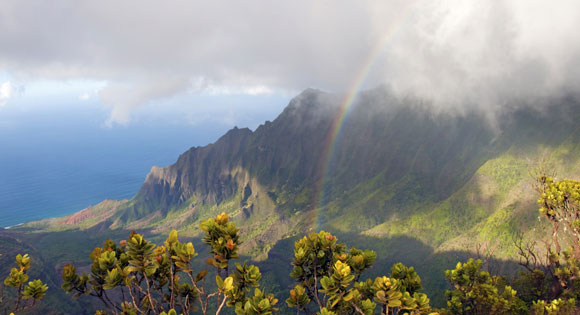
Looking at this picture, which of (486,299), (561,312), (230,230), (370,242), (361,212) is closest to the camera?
(230,230)

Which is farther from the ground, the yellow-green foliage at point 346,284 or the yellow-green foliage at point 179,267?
the yellow-green foliage at point 179,267

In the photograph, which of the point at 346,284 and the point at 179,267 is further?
the point at 179,267

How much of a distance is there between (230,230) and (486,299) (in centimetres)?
2210

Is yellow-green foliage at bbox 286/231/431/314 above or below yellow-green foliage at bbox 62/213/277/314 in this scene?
below

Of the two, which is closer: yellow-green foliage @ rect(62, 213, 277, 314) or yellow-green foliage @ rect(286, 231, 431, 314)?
yellow-green foliage @ rect(62, 213, 277, 314)

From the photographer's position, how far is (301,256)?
11414 mm

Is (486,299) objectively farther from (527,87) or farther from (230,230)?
(527,87)

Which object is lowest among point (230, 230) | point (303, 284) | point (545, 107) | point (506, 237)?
point (506, 237)

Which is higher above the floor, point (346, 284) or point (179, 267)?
point (179, 267)

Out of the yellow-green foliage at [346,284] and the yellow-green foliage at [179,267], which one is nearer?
the yellow-green foliage at [179,267]

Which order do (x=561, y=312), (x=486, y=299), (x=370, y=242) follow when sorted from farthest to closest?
(x=370, y=242) → (x=486, y=299) → (x=561, y=312)

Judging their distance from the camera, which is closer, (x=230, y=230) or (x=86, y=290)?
(x=230, y=230)

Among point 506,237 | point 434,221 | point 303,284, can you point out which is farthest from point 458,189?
point 303,284

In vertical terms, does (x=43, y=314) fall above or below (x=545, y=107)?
below
